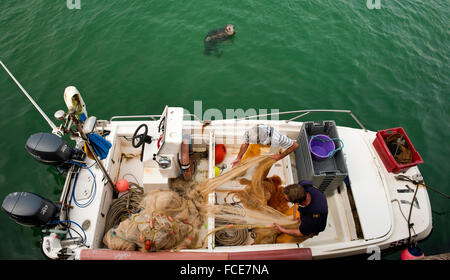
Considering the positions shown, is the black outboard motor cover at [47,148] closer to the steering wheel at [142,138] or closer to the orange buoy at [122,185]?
the orange buoy at [122,185]

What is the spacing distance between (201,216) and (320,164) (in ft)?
7.62

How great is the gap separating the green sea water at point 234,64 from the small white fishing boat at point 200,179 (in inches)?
76.4

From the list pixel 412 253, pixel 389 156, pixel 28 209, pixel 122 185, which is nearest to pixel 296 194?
pixel 389 156

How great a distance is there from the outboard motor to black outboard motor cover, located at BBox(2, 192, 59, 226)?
623 millimetres

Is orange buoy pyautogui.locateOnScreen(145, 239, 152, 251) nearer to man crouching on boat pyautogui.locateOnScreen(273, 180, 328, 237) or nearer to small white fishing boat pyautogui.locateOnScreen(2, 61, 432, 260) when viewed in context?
small white fishing boat pyautogui.locateOnScreen(2, 61, 432, 260)

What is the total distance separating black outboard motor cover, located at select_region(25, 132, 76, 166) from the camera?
13.0 ft

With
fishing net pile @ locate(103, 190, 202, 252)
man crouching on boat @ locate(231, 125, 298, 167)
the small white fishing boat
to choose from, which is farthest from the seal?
fishing net pile @ locate(103, 190, 202, 252)

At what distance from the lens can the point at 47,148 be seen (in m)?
3.96

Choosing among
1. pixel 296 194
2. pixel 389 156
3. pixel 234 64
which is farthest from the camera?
pixel 234 64

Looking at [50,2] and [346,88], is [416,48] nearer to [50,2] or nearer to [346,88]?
[346,88]

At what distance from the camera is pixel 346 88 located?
762 centimetres

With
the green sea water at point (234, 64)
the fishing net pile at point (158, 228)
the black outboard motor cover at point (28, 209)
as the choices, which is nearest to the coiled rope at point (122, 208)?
the fishing net pile at point (158, 228)

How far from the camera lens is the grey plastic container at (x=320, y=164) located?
13.9 ft

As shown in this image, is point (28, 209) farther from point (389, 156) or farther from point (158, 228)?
point (389, 156)
